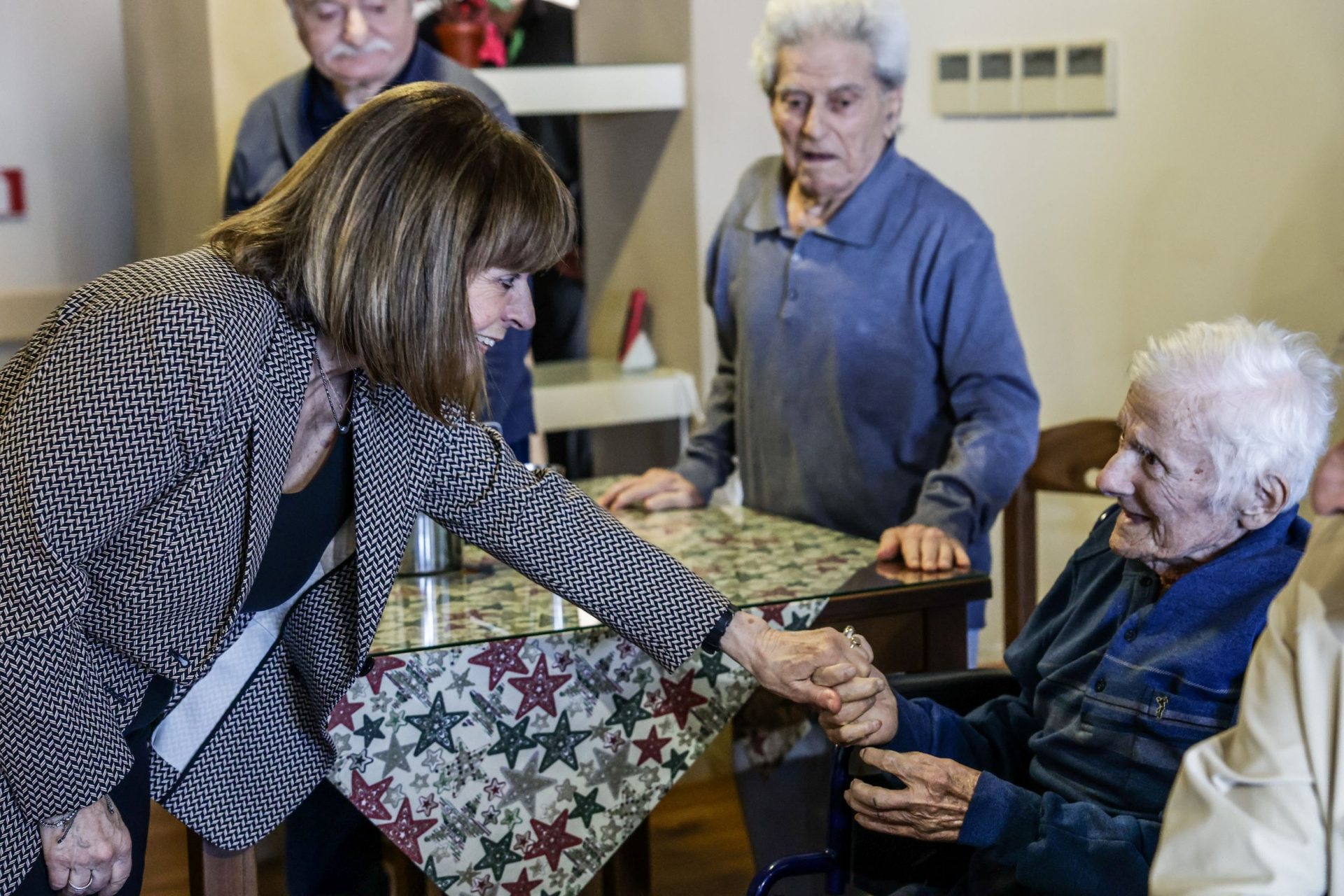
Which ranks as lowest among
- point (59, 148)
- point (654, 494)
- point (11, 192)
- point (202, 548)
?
point (654, 494)

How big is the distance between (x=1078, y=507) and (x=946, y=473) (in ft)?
4.42

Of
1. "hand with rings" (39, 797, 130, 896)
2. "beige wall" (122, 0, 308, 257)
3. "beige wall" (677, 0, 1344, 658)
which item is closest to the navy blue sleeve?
"hand with rings" (39, 797, 130, 896)

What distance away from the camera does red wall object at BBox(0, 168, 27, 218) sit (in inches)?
154

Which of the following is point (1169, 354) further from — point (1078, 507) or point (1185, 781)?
point (1078, 507)

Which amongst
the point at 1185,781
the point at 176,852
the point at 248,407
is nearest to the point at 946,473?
the point at 1185,781

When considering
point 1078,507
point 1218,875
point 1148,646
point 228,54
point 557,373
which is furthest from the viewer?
point 557,373

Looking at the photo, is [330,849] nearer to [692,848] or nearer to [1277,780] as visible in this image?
[692,848]

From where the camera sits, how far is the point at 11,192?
392 cm

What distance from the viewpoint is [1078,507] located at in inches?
135

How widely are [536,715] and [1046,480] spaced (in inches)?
52.9

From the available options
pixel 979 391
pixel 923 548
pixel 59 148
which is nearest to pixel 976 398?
pixel 979 391

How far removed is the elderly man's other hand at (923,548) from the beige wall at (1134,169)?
112 centimetres

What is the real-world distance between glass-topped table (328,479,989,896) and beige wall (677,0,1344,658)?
132 centimetres

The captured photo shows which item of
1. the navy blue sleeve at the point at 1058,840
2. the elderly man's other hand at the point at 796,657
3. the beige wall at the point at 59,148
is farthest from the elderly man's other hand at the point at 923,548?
the beige wall at the point at 59,148
